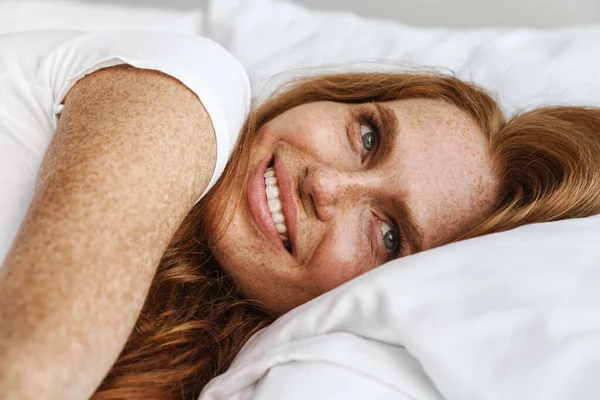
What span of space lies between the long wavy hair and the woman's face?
0.04 m

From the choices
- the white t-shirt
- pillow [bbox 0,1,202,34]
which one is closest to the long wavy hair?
the white t-shirt

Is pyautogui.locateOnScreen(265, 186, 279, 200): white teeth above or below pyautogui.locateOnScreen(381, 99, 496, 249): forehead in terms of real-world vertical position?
below

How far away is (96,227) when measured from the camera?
0.63 m

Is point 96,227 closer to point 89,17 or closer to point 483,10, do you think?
point 89,17

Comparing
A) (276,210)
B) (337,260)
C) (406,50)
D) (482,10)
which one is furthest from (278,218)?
(482,10)

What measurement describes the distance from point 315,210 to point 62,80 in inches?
16.8

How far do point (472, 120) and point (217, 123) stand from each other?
493 mm

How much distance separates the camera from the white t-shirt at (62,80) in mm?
824

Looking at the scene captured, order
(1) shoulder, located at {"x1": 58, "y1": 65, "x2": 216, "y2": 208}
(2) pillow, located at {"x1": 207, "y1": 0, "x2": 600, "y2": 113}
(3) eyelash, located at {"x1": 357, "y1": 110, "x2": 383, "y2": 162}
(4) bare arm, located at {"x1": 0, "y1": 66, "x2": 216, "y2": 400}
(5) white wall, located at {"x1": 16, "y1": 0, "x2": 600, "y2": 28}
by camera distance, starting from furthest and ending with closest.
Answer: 1. (5) white wall, located at {"x1": 16, "y1": 0, "x2": 600, "y2": 28}
2. (2) pillow, located at {"x1": 207, "y1": 0, "x2": 600, "y2": 113}
3. (3) eyelash, located at {"x1": 357, "y1": 110, "x2": 383, "y2": 162}
4. (1) shoulder, located at {"x1": 58, "y1": 65, "x2": 216, "y2": 208}
5. (4) bare arm, located at {"x1": 0, "y1": 66, "x2": 216, "y2": 400}

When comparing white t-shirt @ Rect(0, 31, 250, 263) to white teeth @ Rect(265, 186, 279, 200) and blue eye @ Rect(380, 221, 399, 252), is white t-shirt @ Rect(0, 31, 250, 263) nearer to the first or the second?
white teeth @ Rect(265, 186, 279, 200)

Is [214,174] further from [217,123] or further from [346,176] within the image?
[346,176]

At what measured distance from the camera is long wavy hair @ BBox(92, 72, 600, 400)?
86 centimetres

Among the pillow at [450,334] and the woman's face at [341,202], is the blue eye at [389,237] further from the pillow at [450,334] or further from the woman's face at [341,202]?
the pillow at [450,334]

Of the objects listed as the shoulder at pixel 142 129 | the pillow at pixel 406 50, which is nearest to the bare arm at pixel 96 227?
the shoulder at pixel 142 129
